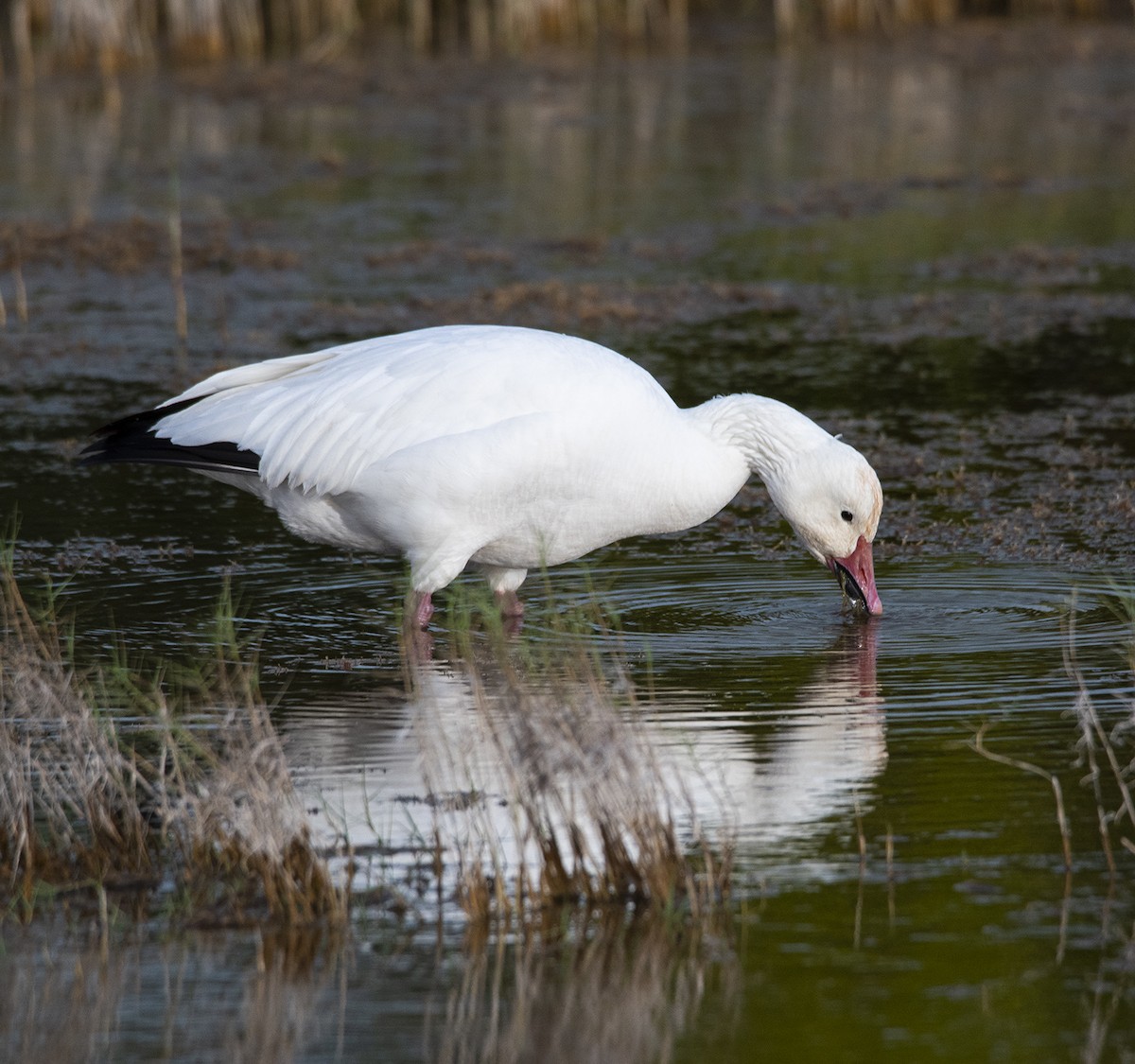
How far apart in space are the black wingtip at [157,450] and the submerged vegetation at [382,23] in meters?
16.1

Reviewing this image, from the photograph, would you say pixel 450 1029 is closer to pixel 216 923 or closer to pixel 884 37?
pixel 216 923

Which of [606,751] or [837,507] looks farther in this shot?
[837,507]

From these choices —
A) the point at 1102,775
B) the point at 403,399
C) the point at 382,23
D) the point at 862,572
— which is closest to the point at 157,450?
the point at 403,399

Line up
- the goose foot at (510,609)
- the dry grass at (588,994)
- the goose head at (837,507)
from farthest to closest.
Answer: the goose foot at (510,609) → the goose head at (837,507) → the dry grass at (588,994)

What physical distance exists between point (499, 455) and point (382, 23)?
20958 mm

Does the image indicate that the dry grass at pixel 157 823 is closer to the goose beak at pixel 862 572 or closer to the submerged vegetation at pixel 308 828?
the submerged vegetation at pixel 308 828

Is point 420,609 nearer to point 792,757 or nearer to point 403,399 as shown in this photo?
point 403,399

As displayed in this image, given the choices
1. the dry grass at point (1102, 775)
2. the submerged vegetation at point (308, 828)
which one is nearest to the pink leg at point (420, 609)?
the submerged vegetation at point (308, 828)

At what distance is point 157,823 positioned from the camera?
213 inches

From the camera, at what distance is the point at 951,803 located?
17.9 ft

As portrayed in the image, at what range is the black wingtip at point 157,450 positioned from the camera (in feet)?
23.9

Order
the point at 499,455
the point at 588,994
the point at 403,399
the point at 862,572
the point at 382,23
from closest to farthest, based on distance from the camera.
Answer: the point at 588,994
the point at 499,455
the point at 403,399
the point at 862,572
the point at 382,23

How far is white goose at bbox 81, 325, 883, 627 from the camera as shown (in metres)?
6.91

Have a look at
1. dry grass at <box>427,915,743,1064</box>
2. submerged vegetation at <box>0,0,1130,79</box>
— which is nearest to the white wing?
dry grass at <box>427,915,743,1064</box>
